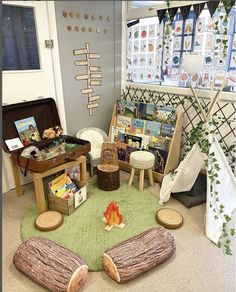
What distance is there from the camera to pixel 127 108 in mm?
2848

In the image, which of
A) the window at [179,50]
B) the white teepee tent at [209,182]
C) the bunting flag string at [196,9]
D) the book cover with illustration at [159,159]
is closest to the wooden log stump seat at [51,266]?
the white teepee tent at [209,182]

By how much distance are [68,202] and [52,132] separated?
Result: 80cm

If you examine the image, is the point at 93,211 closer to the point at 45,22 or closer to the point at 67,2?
the point at 45,22

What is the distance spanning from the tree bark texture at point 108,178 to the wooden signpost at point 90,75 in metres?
0.84

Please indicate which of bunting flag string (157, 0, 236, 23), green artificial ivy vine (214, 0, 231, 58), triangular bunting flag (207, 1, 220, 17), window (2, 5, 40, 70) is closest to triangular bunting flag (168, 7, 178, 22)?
bunting flag string (157, 0, 236, 23)

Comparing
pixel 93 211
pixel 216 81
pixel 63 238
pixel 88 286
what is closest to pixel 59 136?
pixel 93 211

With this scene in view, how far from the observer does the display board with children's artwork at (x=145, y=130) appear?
2504mm

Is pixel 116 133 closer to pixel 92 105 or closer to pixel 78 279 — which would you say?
pixel 92 105

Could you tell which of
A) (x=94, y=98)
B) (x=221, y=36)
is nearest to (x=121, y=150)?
(x=94, y=98)

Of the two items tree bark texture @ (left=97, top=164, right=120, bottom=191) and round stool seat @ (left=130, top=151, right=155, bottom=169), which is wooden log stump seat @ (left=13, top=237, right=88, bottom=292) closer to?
tree bark texture @ (left=97, top=164, right=120, bottom=191)

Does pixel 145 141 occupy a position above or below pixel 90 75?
below

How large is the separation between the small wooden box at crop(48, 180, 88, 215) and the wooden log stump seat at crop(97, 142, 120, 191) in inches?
10.5

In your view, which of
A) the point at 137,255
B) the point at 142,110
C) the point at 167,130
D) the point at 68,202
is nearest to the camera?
the point at 137,255

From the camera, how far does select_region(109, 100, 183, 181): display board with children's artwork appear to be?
2.50 metres
